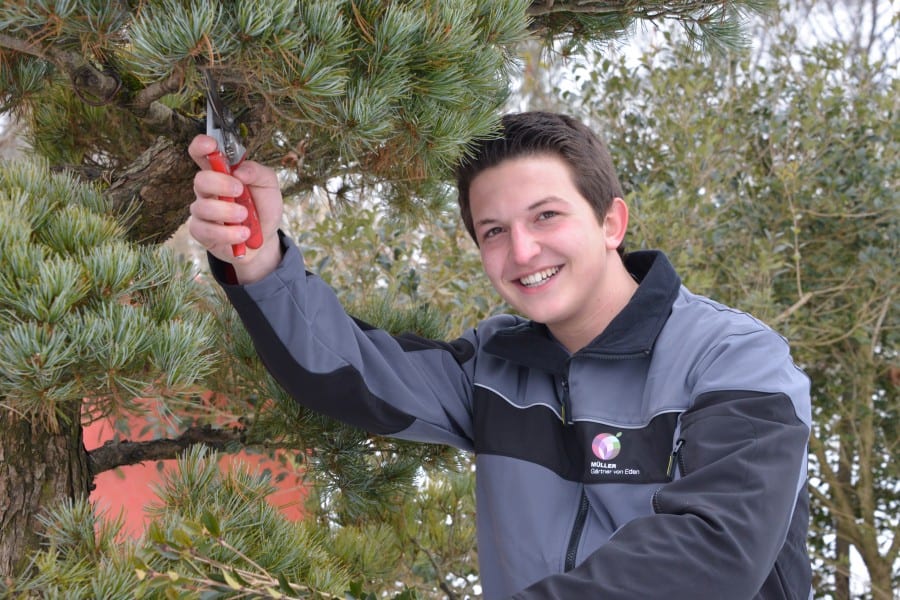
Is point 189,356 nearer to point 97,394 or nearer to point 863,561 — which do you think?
point 97,394

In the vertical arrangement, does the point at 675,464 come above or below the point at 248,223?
below

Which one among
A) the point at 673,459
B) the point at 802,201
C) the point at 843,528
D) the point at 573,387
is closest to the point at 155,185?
the point at 573,387

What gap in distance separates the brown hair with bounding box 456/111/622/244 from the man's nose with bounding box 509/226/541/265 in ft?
0.37

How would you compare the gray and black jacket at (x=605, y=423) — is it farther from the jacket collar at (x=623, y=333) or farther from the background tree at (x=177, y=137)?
the background tree at (x=177, y=137)

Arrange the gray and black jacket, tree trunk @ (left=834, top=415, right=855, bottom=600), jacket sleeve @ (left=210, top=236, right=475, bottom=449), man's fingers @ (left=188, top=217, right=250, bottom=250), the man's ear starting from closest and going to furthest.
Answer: the gray and black jacket < man's fingers @ (left=188, top=217, right=250, bottom=250) < jacket sleeve @ (left=210, top=236, right=475, bottom=449) < the man's ear < tree trunk @ (left=834, top=415, right=855, bottom=600)

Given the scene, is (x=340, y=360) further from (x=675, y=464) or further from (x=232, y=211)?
(x=675, y=464)

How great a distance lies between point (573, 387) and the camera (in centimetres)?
130

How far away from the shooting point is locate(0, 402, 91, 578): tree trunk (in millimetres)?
1062

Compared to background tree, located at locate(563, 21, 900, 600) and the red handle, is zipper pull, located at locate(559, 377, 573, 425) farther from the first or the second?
background tree, located at locate(563, 21, 900, 600)

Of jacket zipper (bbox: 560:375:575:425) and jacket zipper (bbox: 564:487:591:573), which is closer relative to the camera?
jacket zipper (bbox: 564:487:591:573)

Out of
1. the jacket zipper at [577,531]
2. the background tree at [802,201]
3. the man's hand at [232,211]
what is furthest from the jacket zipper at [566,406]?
the background tree at [802,201]

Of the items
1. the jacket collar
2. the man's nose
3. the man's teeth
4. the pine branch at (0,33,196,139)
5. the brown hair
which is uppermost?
the brown hair

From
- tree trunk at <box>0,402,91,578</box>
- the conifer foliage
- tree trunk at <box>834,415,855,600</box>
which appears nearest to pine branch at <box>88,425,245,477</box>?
tree trunk at <box>0,402,91,578</box>

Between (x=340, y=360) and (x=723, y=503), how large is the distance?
1.77 feet
